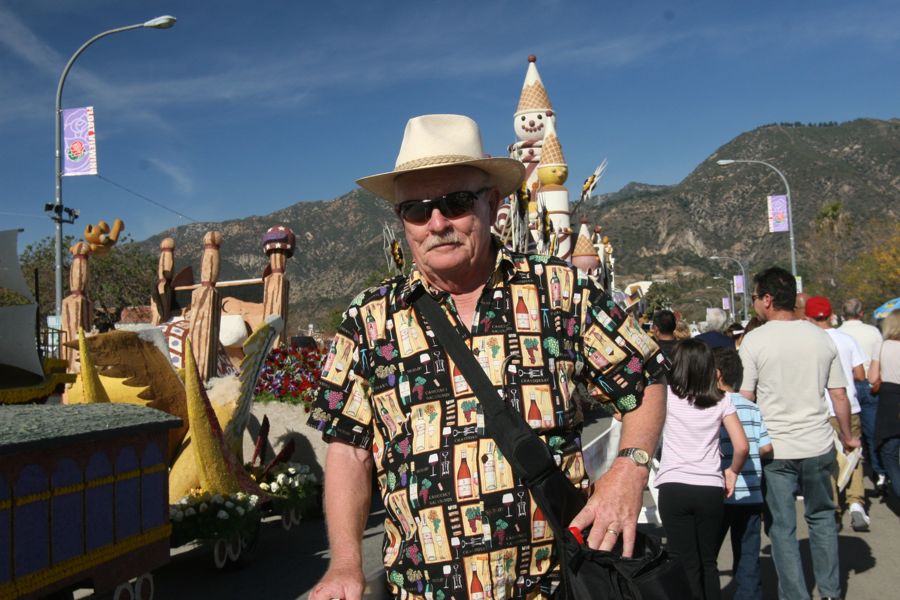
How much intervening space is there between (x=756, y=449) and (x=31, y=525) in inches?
167

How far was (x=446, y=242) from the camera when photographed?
246 centimetres

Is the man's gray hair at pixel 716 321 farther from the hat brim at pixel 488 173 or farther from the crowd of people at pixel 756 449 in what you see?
the hat brim at pixel 488 173

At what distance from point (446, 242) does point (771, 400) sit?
3618 millimetres

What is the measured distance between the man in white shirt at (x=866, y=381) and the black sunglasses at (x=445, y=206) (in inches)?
292

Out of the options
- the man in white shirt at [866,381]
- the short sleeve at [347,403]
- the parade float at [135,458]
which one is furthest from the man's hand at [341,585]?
the man in white shirt at [866,381]

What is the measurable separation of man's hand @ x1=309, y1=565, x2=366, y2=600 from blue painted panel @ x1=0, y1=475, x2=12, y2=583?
106 inches

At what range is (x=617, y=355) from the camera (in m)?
2.31

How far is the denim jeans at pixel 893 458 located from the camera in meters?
7.74

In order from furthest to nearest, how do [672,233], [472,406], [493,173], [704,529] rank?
[672,233] → [704,529] → [493,173] → [472,406]

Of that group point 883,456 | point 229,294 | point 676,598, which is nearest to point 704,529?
point 676,598

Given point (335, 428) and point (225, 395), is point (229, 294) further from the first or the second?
point (335, 428)

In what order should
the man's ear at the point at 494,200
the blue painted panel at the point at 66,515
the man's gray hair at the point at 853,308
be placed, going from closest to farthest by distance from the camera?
1. the man's ear at the point at 494,200
2. the blue painted panel at the point at 66,515
3. the man's gray hair at the point at 853,308

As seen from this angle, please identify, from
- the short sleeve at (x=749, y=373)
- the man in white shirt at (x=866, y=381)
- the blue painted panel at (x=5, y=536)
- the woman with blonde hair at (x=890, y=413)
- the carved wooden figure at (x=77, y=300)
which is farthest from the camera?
the carved wooden figure at (x=77, y=300)

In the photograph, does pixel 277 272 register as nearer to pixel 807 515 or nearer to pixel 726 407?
pixel 726 407
